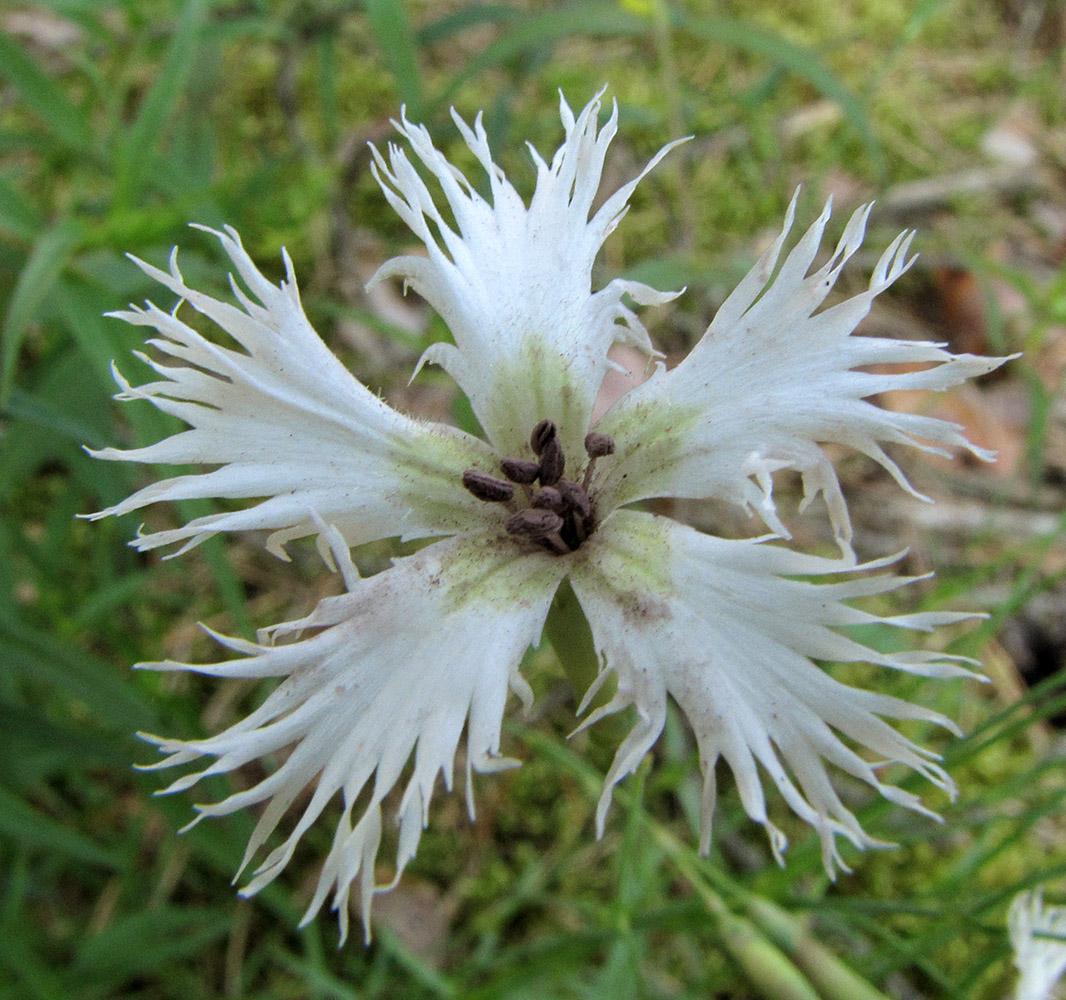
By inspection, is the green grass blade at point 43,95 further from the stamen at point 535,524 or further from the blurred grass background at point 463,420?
the stamen at point 535,524

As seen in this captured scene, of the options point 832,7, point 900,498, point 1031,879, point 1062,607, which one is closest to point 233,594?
point 1031,879

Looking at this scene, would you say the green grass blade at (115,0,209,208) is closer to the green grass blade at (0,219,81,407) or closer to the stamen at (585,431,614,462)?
the green grass blade at (0,219,81,407)

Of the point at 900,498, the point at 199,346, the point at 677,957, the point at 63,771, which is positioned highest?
the point at 199,346

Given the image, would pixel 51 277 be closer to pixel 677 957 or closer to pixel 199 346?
pixel 199 346

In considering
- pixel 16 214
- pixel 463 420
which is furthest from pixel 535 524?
pixel 16 214

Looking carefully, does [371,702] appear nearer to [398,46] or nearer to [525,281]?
[525,281]

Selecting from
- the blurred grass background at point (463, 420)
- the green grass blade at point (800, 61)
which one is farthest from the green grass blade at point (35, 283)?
the green grass blade at point (800, 61)

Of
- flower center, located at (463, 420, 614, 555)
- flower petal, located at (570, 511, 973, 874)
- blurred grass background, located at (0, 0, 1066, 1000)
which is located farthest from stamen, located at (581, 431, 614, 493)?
blurred grass background, located at (0, 0, 1066, 1000)
